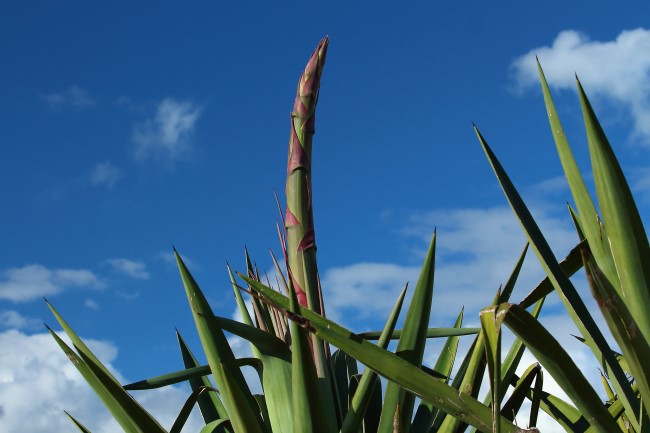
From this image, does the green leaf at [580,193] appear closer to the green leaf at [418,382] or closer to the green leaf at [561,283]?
the green leaf at [561,283]

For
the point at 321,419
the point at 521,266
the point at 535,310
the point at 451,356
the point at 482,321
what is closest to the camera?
the point at 482,321

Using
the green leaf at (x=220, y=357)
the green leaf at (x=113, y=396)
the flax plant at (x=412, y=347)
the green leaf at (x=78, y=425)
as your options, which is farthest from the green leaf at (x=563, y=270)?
the green leaf at (x=78, y=425)

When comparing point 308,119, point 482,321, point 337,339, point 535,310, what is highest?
point 308,119

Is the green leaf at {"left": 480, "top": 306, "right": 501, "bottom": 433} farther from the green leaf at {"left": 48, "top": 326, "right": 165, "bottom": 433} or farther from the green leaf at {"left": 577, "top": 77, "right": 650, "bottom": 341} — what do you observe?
the green leaf at {"left": 48, "top": 326, "right": 165, "bottom": 433}

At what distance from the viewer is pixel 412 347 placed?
69.1 inches

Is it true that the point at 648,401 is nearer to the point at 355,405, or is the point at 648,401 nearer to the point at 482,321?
the point at 482,321

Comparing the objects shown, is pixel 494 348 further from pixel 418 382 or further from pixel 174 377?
pixel 174 377

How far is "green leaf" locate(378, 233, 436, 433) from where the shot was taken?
1709 mm

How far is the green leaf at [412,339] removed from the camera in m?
1.71

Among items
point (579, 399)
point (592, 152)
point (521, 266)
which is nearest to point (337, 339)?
point (579, 399)

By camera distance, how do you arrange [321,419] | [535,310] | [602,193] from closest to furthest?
[602,193], [321,419], [535,310]

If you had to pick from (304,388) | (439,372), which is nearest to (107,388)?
(304,388)

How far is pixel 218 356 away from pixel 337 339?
21.5 inches

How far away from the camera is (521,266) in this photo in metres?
2.02
